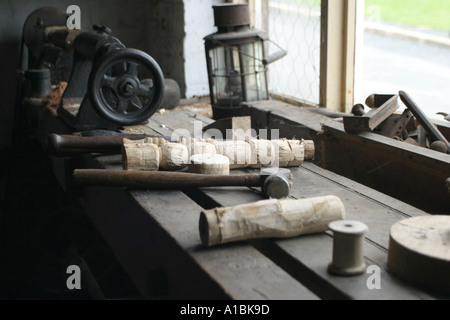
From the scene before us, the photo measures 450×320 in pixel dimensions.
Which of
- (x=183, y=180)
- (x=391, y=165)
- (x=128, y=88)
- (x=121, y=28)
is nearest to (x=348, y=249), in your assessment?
(x=183, y=180)

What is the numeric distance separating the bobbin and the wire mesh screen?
8.66 feet

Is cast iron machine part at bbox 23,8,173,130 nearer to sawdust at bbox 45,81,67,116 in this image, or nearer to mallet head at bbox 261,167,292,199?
sawdust at bbox 45,81,67,116

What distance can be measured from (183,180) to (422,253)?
31.6 inches

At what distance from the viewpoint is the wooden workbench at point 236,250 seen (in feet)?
3.65

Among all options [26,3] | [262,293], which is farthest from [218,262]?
[26,3]

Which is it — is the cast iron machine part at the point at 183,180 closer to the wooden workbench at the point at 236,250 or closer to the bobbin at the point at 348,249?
the wooden workbench at the point at 236,250

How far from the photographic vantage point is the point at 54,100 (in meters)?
3.65

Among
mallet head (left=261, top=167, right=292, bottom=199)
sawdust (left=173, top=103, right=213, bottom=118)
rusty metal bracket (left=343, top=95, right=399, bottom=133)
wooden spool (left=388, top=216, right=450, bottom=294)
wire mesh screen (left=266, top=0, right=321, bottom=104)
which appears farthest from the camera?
sawdust (left=173, top=103, right=213, bottom=118)

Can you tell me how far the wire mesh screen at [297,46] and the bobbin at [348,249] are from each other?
104 inches

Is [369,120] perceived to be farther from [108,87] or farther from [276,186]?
[108,87]

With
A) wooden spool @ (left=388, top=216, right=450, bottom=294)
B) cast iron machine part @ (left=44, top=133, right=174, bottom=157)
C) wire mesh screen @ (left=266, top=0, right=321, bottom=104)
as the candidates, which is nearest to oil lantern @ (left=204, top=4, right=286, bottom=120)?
wire mesh screen @ (left=266, top=0, right=321, bottom=104)

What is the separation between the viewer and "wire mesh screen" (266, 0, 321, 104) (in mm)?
3703

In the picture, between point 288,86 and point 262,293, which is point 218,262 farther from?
point 288,86

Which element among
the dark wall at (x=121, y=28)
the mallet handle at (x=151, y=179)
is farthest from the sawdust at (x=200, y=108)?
the mallet handle at (x=151, y=179)
